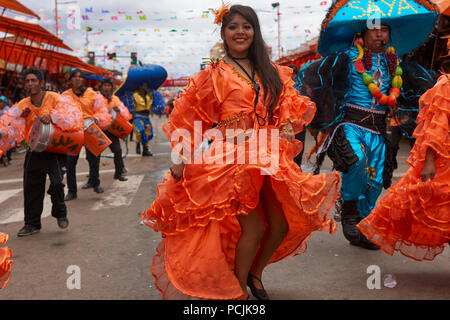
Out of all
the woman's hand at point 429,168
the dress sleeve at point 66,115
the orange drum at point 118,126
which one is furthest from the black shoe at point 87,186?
the woman's hand at point 429,168

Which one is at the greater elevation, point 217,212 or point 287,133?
point 287,133

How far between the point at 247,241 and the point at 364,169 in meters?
1.75

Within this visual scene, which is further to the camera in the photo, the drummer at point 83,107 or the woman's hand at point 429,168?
the drummer at point 83,107

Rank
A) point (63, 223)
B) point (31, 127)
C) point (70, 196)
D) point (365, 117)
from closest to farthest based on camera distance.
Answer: point (365, 117) → point (31, 127) → point (63, 223) → point (70, 196)

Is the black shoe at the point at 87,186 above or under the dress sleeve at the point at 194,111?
under

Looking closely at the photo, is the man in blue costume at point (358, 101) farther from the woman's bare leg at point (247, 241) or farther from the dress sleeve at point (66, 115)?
the dress sleeve at point (66, 115)

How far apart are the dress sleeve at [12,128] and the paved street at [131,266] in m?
1.15

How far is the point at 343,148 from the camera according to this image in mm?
4203

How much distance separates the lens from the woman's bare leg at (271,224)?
3025 millimetres

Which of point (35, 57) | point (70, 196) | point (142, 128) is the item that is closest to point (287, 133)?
point (70, 196)

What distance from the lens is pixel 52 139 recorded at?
16.4 ft

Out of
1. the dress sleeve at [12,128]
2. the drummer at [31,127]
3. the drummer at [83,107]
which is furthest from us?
the drummer at [83,107]

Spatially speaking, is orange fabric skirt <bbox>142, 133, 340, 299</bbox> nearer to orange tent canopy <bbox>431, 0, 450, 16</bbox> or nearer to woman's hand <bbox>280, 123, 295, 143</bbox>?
woman's hand <bbox>280, 123, 295, 143</bbox>

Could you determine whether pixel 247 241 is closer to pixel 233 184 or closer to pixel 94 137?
pixel 233 184
